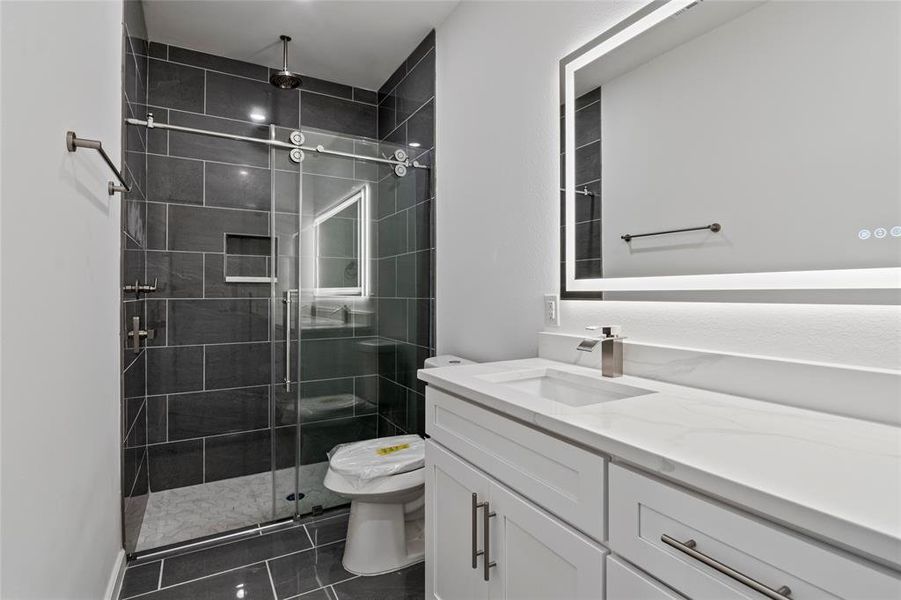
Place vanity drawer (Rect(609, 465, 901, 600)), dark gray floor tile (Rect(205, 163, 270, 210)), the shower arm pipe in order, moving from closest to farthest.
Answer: vanity drawer (Rect(609, 465, 901, 600)), the shower arm pipe, dark gray floor tile (Rect(205, 163, 270, 210))

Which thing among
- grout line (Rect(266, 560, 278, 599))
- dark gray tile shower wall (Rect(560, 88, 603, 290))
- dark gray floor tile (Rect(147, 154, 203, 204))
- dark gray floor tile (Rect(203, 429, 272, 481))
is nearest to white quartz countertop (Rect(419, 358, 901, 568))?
dark gray tile shower wall (Rect(560, 88, 603, 290))

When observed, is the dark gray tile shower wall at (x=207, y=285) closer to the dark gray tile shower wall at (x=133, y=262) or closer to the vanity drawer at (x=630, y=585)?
the dark gray tile shower wall at (x=133, y=262)

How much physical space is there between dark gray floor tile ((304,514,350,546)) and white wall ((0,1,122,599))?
782 mm

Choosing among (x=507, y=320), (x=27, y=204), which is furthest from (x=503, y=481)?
(x=27, y=204)

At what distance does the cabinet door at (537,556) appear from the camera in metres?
0.82

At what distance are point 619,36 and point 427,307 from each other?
1.51 meters

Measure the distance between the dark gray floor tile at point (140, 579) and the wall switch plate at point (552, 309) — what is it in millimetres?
1780

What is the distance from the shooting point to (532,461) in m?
0.97

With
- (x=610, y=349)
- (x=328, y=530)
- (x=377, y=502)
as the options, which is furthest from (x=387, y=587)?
(x=610, y=349)

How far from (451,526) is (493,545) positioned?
0.69 feet

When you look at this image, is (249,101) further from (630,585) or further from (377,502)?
(630,585)

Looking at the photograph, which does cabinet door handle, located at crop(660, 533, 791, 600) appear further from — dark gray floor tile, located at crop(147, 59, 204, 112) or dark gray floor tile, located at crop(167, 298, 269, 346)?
dark gray floor tile, located at crop(147, 59, 204, 112)

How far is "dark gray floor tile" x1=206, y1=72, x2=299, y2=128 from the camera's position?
2691mm

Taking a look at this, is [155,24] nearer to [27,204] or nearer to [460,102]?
[460,102]
